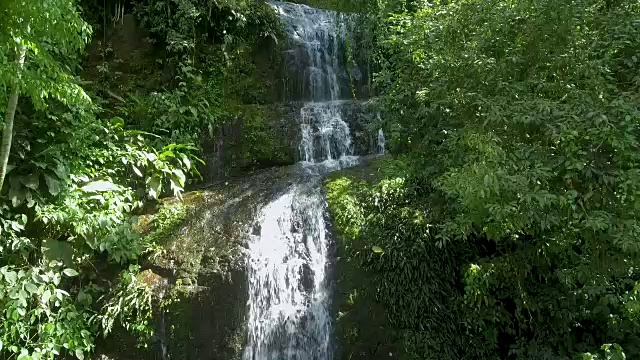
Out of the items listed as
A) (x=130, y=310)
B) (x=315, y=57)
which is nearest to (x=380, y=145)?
(x=315, y=57)

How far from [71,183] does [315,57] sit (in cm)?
627

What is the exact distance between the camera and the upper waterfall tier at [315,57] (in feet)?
33.3

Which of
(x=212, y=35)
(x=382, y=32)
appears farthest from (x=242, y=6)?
(x=382, y=32)

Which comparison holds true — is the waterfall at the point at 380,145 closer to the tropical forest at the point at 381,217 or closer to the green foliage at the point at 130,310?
the tropical forest at the point at 381,217

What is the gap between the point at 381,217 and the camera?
5.94 meters

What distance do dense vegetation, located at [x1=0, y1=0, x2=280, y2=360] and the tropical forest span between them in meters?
0.03

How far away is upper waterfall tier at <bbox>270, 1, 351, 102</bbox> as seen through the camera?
33.3 feet

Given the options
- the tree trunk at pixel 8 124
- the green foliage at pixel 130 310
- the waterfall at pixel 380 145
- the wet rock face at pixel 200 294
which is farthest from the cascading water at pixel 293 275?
the tree trunk at pixel 8 124

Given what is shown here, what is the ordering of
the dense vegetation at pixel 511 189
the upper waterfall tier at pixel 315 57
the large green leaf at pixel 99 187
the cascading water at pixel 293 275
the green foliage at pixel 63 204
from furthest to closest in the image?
the upper waterfall tier at pixel 315 57 < the large green leaf at pixel 99 187 < the cascading water at pixel 293 275 < the green foliage at pixel 63 204 < the dense vegetation at pixel 511 189

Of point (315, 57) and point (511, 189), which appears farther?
point (315, 57)

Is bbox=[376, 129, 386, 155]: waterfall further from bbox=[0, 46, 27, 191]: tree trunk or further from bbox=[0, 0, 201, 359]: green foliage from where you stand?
bbox=[0, 46, 27, 191]: tree trunk

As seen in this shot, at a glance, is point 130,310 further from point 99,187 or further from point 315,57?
point 315,57

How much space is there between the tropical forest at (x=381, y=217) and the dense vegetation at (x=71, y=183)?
0.03 metres

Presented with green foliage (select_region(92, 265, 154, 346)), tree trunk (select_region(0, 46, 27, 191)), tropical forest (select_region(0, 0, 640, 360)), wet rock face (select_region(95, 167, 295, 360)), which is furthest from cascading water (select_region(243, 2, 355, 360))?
tree trunk (select_region(0, 46, 27, 191))
